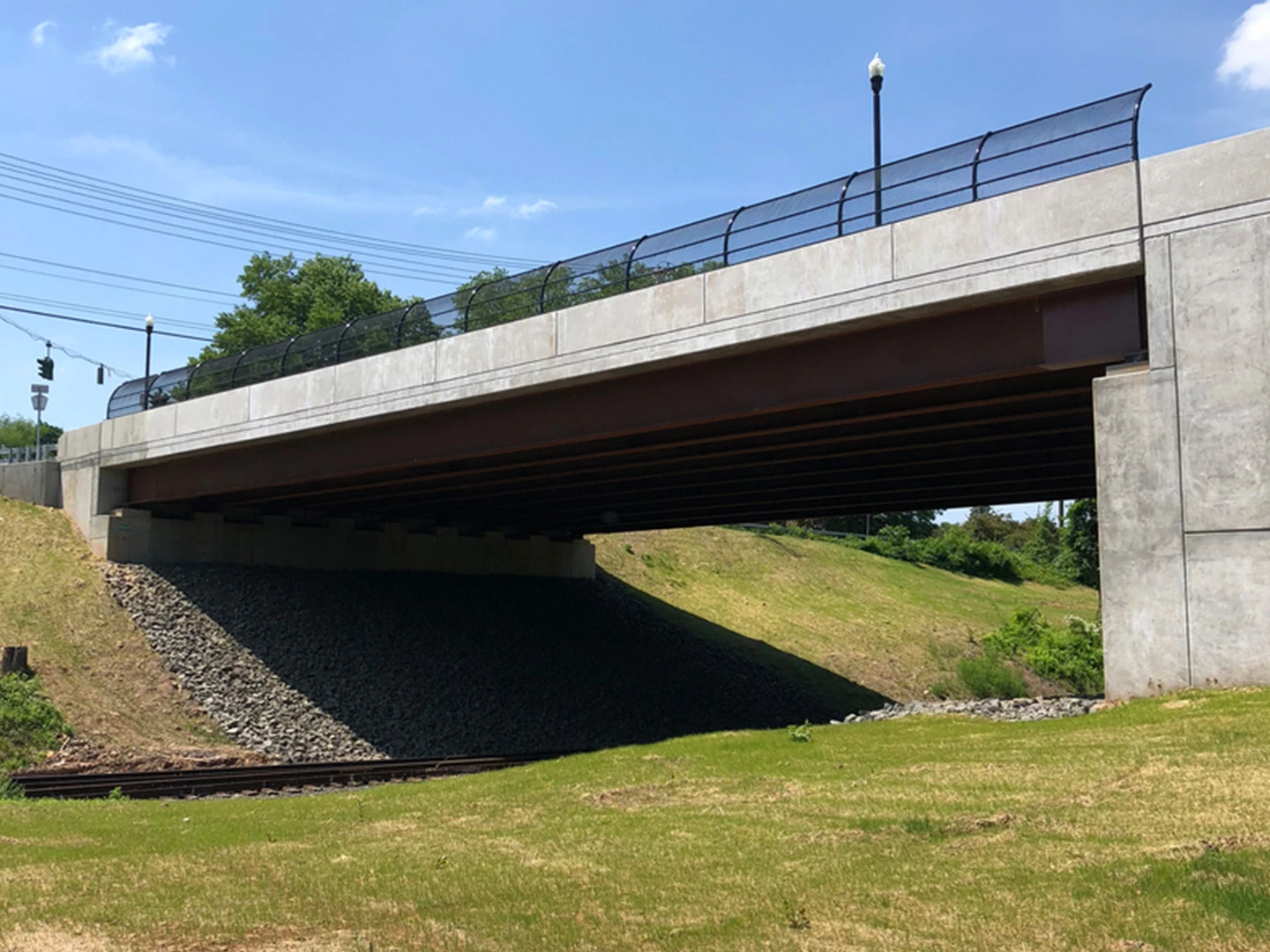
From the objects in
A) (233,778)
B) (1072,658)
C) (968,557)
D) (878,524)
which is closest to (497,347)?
(233,778)

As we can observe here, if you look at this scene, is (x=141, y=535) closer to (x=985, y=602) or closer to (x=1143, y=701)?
(x=1143, y=701)

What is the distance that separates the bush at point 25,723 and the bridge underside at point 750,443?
316 inches

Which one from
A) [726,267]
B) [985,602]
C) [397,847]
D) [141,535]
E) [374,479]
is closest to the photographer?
[397,847]

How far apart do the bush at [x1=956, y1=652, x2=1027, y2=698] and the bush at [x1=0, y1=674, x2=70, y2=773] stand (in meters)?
31.2

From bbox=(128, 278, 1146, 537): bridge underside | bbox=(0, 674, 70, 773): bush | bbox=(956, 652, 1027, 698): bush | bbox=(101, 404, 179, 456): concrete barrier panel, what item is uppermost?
bbox=(101, 404, 179, 456): concrete barrier panel

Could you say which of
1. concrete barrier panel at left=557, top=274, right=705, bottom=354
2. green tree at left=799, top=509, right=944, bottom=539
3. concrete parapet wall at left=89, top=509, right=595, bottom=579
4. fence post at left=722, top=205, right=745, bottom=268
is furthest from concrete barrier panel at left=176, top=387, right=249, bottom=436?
green tree at left=799, top=509, right=944, bottom=539

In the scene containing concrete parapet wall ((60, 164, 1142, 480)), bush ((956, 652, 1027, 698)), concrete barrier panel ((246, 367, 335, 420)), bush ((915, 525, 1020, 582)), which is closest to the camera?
concrete parapet wall ((60, 164, 1142, 480))

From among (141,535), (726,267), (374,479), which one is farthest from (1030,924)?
(141,535)

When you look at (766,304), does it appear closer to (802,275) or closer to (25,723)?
(802,275)

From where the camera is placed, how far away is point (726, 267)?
830 inches

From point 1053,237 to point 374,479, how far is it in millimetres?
20374

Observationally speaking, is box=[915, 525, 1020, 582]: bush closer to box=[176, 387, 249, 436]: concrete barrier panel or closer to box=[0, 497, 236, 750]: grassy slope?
box=[176, 387, 249, 436]: concrete barrier panel

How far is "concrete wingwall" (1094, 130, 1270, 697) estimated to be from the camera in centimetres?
1490

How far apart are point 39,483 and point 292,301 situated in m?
42.1
